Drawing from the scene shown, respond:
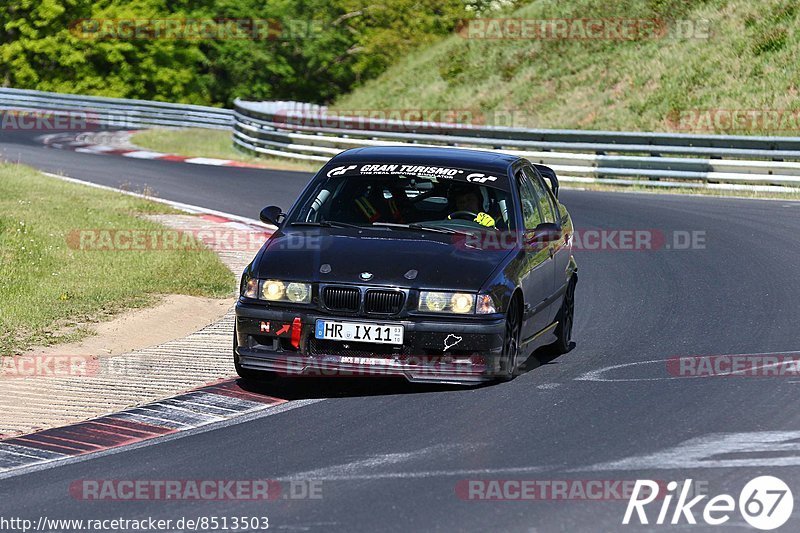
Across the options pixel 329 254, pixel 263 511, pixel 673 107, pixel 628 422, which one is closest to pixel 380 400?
pixel 329 254

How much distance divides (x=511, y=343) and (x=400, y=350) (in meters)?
0.85

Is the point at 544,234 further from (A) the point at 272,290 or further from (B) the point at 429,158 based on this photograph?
(A) the point at 272,290

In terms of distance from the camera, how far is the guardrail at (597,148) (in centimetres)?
2392

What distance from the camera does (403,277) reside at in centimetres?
852

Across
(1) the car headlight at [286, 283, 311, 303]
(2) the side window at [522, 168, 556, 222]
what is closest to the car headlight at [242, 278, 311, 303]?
(1) the car headlight at [286, 283, 311, 303]

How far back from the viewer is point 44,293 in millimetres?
12711

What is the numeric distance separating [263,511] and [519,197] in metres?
4.46

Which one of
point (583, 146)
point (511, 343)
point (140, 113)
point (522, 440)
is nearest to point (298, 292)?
point (511, 343)

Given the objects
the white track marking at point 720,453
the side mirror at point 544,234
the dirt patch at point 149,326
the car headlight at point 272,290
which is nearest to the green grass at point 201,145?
the dirt patch at point 149,326

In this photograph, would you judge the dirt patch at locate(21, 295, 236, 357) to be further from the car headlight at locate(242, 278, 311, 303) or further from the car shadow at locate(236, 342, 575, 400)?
the car headlight at locate(242, 278, 311, 303)

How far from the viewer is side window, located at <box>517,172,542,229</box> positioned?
9922 mm

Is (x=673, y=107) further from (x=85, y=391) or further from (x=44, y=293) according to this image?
(x=85, y=391)

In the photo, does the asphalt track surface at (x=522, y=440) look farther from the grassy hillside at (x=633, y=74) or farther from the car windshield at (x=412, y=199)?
the grassy hillside at (x=633, y=74)

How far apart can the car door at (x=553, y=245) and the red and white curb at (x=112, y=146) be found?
61.2 feet
